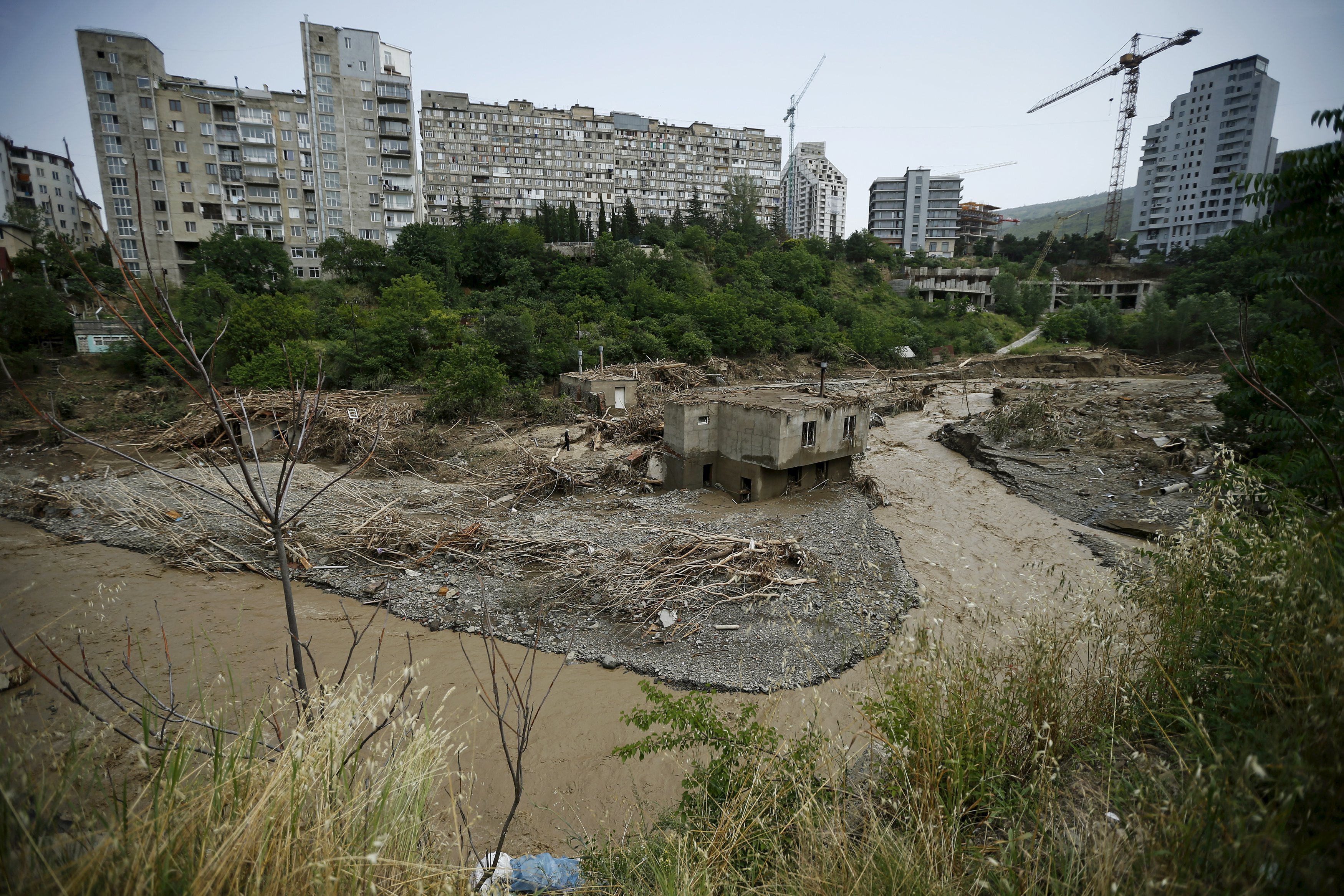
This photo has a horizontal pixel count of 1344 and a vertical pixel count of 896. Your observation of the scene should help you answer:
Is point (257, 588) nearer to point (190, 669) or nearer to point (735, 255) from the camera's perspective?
point (190, 669)

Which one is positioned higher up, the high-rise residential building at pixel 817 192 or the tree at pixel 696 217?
the high-rise residential building at pixel 817 192

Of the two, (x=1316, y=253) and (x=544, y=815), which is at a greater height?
(x=1316, y=253)

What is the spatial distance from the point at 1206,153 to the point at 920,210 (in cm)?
3341

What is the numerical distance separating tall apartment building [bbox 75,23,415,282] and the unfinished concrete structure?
31445 mm

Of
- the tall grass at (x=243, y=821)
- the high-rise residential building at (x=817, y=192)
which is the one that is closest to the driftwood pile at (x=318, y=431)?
the tall grass at (x=243, y=821)

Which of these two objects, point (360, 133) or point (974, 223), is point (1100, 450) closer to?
point (360, 133)

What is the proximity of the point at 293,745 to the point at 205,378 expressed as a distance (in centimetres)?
172

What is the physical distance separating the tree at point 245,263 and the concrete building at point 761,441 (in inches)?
1315

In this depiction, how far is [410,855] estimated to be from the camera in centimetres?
248

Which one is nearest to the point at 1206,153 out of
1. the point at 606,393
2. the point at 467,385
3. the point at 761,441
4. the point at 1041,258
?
the point at 1041,258

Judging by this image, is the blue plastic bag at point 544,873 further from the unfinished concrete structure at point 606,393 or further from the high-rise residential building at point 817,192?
the high-rise residential building at point 817,192

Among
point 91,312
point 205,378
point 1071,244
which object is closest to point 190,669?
point 205,378

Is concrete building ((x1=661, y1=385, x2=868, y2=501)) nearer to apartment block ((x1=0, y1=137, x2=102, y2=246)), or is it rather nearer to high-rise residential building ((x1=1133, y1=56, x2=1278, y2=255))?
apartment block ((x1=0, y1=137, x2=102, y2=246))

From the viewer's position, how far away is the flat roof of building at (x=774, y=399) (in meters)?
16.7
